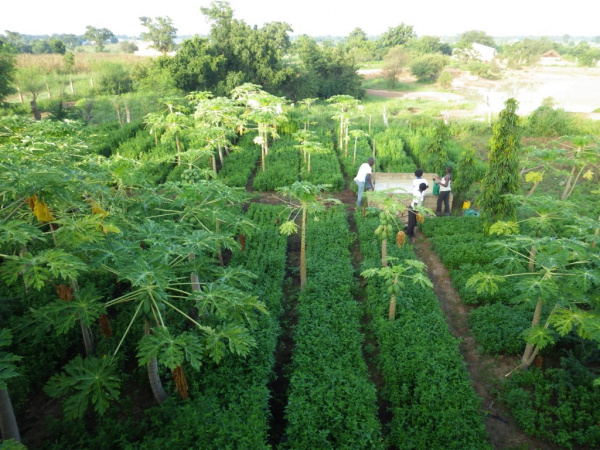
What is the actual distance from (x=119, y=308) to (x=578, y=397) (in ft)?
27.0

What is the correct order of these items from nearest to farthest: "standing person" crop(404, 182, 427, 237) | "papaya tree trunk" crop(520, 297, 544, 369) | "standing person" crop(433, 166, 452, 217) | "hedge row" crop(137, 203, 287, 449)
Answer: "hedge row" crop(137, 203, 287, 449), "papaya tree trunk" crop(520, 297, 544, 369), "standing person" crop(404, 182, 427, 237), "standing person" crop(433, 166, 452, 217)

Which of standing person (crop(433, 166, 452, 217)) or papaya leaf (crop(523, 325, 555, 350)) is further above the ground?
standing person (crop(433, 166, 452, 217))

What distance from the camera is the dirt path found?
5.32 meters

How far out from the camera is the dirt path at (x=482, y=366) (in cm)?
532

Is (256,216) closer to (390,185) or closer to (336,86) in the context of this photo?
(390,185)

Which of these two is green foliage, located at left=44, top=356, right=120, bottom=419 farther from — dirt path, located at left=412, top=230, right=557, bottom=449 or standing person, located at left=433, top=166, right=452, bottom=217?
standing person, located at left=433, top=166, right=452, bottom=217

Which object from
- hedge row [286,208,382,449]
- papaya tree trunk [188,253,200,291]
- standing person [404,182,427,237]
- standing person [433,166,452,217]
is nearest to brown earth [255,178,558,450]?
hedge row [286,208,382,449]

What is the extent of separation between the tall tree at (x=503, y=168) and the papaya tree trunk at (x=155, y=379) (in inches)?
336

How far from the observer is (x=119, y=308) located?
25.1ft

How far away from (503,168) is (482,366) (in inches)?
209

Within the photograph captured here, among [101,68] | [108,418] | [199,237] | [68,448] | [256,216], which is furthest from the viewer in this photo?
[101,68]

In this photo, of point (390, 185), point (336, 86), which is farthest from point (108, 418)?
point (336, 86)

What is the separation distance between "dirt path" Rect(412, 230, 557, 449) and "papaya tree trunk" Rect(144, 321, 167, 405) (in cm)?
480

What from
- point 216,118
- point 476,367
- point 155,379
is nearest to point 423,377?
point 476,367
